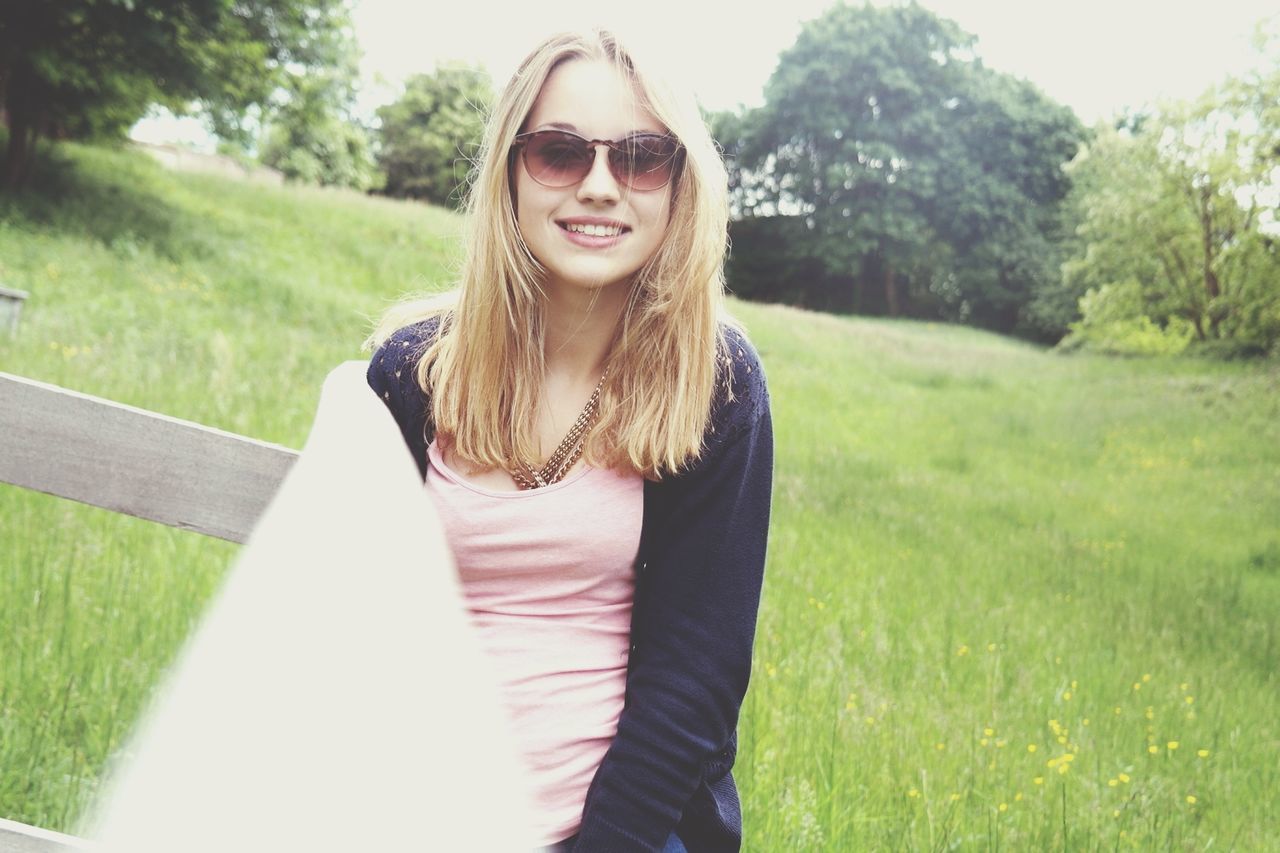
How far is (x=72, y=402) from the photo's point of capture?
5.11 ft

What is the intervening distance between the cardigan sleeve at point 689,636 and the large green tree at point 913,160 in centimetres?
4350

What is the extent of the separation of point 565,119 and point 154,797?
112cm

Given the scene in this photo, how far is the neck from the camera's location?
1.76 metres

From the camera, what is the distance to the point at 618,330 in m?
1.80

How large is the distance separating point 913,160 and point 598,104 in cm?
4570

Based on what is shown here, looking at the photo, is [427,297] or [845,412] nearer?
[427,297]

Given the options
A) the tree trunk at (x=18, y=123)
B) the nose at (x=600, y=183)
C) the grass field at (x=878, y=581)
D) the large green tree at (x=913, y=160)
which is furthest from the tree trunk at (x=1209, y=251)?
the nose at (x=600, y=183)

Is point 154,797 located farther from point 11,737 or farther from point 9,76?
point 9,76

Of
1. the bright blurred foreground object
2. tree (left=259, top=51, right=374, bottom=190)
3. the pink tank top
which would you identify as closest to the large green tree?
tree (left=259, top=51, right=374, bottom=190)

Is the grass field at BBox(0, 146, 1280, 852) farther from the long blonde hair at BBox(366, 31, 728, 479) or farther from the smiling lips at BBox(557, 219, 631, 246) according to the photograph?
the smiling lips at BBox(557, 219, 631, 246)

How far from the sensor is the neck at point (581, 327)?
1760 mm

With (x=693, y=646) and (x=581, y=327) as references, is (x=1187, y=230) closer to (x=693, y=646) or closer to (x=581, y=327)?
(x=581, y=327)

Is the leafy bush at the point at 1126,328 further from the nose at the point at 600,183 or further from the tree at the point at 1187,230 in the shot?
the nose at the point at 600,183

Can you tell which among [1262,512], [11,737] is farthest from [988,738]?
[1262,512]
